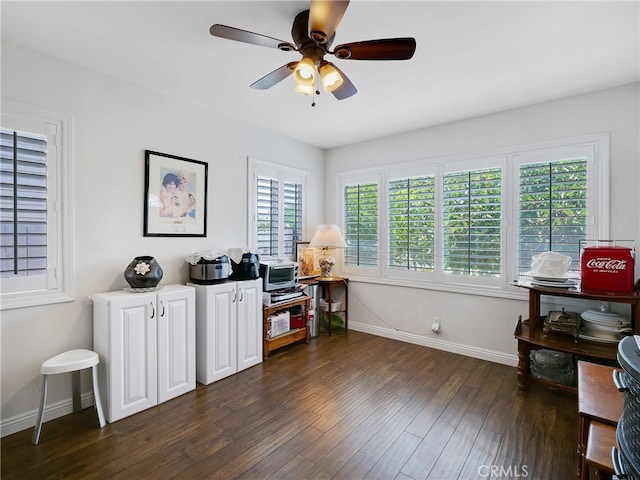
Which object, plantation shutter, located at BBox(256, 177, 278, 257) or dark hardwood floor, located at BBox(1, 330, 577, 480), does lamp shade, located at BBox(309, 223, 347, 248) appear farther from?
dark hardwood floor, located at BBox(1, 330, 577, 480)

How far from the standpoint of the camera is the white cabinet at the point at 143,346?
2232 mm

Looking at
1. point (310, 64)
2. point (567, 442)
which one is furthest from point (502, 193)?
point (310, 64)

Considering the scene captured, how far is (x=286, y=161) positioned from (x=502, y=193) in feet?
8.38

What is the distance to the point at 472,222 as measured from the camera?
134 inches

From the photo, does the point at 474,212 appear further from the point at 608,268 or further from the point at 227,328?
the point at 227,328

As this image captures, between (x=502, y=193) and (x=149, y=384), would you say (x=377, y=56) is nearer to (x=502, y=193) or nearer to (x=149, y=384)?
(x=502, y=193)

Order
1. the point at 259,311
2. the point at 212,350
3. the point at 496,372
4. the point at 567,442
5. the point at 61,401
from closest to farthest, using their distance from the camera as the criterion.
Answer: the point at 567,442 → the point at 61,401 → the point at 212,350 → the point at 496,372 → the point at 259,311

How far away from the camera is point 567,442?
201 centimetres

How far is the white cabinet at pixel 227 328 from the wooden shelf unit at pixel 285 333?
9 cm

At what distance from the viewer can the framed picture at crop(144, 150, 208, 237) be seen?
279 centimetres

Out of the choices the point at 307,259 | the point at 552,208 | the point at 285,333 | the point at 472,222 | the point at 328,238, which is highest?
A: the point at 552,208

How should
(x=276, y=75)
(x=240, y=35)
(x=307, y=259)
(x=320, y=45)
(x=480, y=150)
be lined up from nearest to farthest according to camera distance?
(x=240, y=35) < (x=320, y=45) < (x=276, y=75) < (x=480, y=150) < (x=307, y=259)

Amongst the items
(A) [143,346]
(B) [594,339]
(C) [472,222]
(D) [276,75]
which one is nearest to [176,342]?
(A) [143,346]

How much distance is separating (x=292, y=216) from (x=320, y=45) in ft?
8.59
